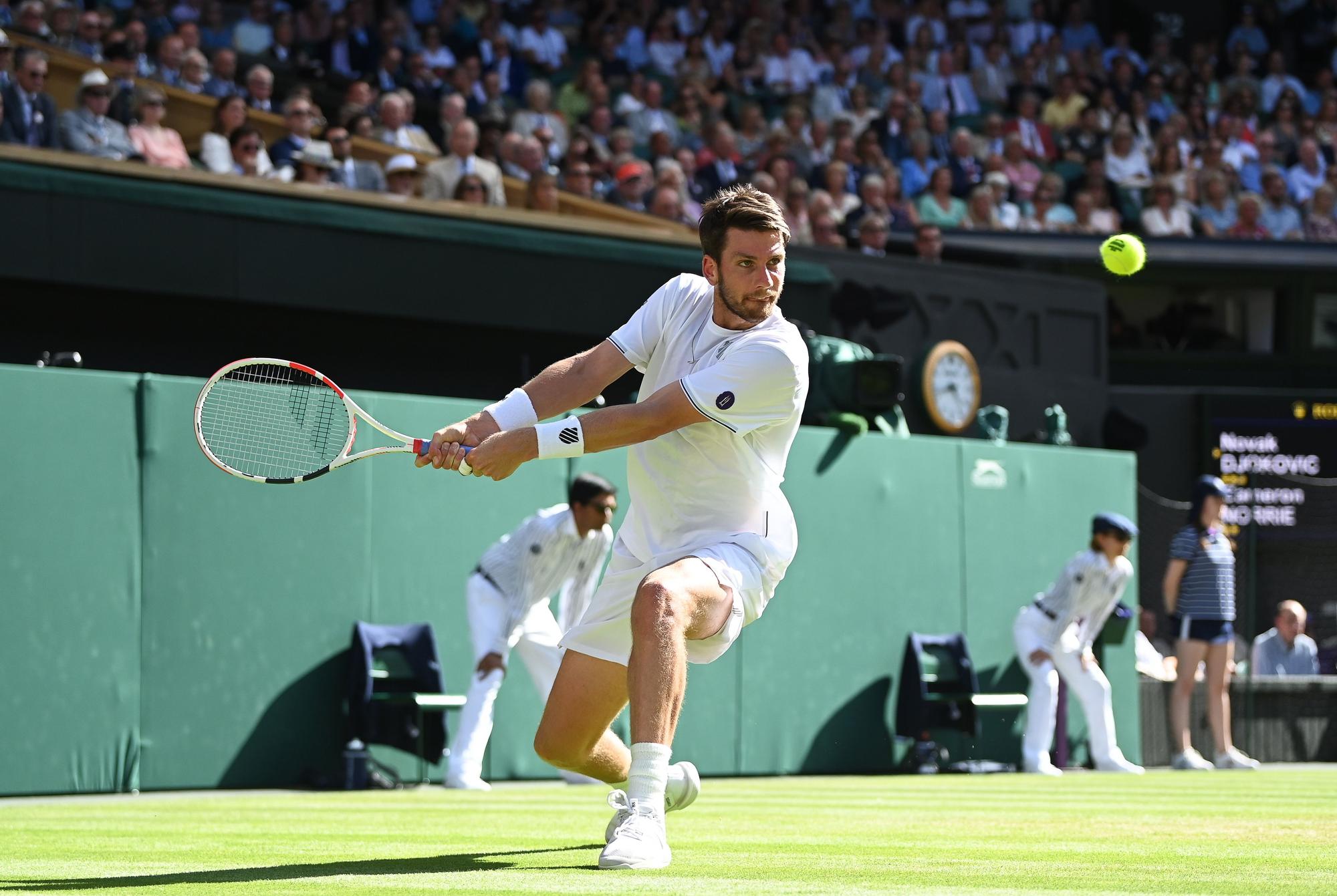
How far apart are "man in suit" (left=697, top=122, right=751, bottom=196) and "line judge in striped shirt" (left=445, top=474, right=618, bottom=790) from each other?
7.34 metres

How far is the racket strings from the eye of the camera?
20.8 ft

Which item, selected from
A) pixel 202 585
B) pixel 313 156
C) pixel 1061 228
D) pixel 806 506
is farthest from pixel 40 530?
pixel 1061 228

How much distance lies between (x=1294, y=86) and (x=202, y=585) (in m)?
17.1

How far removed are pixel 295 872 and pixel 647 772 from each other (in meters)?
0.98

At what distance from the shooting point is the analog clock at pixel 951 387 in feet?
53.8

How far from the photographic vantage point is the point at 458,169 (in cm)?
1481

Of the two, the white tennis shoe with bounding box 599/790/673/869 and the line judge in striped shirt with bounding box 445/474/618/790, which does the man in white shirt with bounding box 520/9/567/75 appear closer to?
the line judge in striped shirt with bounding box 445/474/618/790

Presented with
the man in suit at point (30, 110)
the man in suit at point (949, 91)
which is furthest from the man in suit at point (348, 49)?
the man in suit at point (949, 91)

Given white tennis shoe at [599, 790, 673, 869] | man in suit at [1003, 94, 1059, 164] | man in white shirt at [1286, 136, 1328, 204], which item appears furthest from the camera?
man in white shirt at [1286, 136, 1328, 204]

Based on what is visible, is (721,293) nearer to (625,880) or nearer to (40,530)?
(625,880)

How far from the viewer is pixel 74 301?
13.1 m

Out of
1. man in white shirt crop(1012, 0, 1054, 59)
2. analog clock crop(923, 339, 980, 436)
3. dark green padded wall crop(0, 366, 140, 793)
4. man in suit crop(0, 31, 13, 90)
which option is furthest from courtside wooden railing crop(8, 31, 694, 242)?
man in white shirt crop(1012, 0, 1054, 59)

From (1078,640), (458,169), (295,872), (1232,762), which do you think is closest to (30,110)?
(458,169)

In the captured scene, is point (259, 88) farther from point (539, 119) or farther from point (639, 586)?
point (639, 586)
